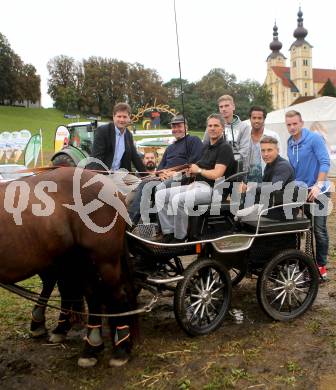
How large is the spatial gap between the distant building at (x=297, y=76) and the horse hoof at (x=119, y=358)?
10601cm

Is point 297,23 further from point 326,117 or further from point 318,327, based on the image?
point 318,327

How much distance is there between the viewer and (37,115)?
57281 mm

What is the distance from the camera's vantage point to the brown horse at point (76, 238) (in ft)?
9.52

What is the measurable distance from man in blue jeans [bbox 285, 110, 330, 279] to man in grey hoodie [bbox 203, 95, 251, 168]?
459 mm

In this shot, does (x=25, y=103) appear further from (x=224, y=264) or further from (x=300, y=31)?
(x=224, y=264)

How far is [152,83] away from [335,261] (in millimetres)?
55089

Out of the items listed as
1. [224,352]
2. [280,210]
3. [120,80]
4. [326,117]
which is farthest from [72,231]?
[120,80]

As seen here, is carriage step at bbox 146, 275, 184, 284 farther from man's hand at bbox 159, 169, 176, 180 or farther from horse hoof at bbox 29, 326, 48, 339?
horse hoof at bbox 29, 326, 48, 339

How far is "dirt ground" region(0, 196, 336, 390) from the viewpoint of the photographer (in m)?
2.97

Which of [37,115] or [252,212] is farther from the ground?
[37,115]

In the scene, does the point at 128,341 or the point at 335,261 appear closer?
the point at 128,341

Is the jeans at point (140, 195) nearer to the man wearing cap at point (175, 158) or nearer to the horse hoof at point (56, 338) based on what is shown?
the man wearing cap at point (175, 158)

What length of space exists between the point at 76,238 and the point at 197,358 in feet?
4.11

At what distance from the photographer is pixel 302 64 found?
109 metres
